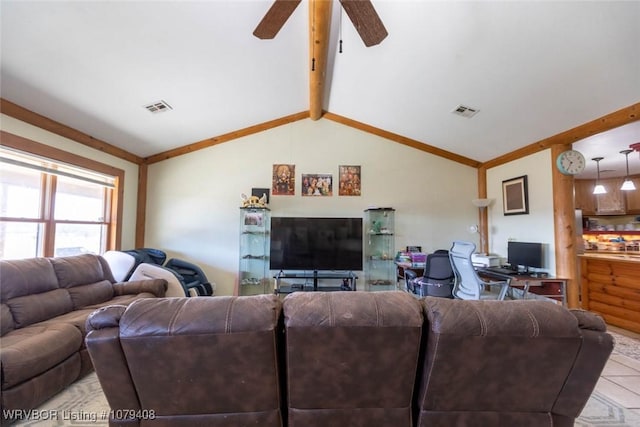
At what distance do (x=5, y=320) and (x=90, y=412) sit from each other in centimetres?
103

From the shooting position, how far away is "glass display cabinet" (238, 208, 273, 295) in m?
4.58

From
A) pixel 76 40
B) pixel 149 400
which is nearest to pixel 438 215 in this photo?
pixel 149 400

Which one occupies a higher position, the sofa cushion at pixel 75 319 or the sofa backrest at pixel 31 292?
the sofa backrest at pixel 31 292

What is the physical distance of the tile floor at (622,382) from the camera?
6.53ft

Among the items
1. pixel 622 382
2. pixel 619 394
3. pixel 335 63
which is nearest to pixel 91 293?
pixel 335 63

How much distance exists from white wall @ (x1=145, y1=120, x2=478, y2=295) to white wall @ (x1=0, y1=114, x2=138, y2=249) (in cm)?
24

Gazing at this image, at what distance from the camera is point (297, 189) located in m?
4.71

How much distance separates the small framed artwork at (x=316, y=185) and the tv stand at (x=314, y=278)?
4.41 feet

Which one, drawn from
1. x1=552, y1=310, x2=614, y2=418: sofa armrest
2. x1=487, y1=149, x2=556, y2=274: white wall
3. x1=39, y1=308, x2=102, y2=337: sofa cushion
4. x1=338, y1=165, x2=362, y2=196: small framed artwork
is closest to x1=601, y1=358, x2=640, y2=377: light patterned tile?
x1=487, y1=149, x2=556, y2=274: white wall

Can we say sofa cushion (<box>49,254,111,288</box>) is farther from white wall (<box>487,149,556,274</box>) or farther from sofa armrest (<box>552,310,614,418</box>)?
white wall (<box>487,149,556,274</box>)

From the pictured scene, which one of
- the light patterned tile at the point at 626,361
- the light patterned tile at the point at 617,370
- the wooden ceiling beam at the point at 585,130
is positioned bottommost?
the light patterned tile at the point at 617,370

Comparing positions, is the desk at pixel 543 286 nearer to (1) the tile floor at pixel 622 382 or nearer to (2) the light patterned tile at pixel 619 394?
(1) the tile floor at pixel 622 382

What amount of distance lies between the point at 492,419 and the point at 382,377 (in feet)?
1.90

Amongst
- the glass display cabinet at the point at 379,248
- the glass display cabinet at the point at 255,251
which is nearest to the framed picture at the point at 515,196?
the glass display cabinet at the point at 379,248
